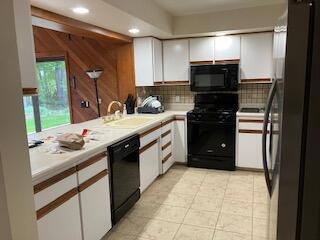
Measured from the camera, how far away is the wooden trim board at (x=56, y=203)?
1627 mm

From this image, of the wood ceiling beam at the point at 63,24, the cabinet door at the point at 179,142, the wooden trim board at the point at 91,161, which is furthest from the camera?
the cabinet door at the point at 179,142

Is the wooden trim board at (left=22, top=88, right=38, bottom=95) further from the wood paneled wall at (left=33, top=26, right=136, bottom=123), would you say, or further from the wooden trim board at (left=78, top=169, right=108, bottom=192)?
the wood paneled wall at (left=33, top=26, right=136, bottom=123)

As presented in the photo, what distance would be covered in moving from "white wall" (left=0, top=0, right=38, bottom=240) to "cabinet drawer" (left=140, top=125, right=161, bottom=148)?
73.2 inches

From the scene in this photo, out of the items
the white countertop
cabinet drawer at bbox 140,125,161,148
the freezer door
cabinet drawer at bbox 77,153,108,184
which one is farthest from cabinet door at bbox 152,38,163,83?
the freezer door

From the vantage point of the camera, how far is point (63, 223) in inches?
71.8

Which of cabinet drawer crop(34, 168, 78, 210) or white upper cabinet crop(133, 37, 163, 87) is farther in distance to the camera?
white upper cabinet crop(133, 37, 163, 87)

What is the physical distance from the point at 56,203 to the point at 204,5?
2959mm

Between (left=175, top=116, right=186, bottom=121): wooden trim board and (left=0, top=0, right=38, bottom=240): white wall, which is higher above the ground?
(left=0, top=0, right=38, bottom=240): white wall

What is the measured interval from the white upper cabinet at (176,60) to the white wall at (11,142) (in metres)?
3.29

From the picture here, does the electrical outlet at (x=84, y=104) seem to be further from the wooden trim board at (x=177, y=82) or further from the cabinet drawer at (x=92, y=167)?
the cabinet drawer at (x=92, y=167)

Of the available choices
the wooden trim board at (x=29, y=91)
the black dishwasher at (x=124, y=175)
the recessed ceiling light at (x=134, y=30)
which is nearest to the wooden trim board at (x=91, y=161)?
the black dishwasher at (x=124, y=175)

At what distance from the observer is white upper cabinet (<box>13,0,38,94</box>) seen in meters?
1.54

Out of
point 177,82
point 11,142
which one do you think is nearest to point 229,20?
point 177,82

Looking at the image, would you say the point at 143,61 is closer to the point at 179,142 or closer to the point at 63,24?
the point at 179,142
